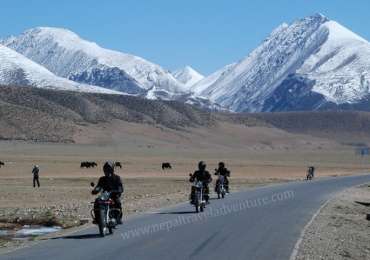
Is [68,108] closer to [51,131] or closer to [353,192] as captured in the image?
[51,131]

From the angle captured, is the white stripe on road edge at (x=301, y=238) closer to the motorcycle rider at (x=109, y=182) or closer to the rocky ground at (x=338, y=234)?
the rocky ground at (x=338, y=234)

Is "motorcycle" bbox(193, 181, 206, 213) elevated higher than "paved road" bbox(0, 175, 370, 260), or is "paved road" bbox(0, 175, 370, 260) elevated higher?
"motorcycle" bbox(193, 181, 206, 213)

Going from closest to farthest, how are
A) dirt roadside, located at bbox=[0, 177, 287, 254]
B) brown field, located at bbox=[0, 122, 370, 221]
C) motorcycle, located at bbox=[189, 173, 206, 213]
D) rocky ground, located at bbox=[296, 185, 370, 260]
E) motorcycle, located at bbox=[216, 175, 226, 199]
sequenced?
rocky ground, located at bbox=[296, 185, 370, 260], dirt roadside, located at bbox=[0, 177, 287, 254], motorcycle, located at bbox=[189, 173, 206, 213], motorcycle, located at bbox=[216, 175, 226, 199], brown field, located at bbox=[0, 122, 370, 221]

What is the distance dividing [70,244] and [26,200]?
18296 mm

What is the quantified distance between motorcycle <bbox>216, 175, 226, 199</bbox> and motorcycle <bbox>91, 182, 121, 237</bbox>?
14096 mm

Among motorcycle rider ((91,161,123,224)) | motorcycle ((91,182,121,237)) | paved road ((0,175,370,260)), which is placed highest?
motorcycle rider ((91,161,123,224))

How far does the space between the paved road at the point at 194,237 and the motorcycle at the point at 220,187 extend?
5.03 meters

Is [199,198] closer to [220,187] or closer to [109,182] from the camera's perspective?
[109,182]

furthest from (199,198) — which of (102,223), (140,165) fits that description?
(140,165)

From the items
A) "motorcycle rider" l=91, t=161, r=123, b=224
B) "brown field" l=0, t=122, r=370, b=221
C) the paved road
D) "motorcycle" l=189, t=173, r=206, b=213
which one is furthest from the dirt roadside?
"motorcycle" l=189, t=173, r=206, b=213

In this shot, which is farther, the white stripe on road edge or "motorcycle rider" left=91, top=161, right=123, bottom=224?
"motorcycle rider" left=91, top=161, right=123, bottom=224

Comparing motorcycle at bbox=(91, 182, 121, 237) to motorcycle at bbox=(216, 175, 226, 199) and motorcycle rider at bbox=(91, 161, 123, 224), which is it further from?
motorcycle at bbox=(216, 175, 226, 199)

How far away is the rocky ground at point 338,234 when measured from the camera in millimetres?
17531

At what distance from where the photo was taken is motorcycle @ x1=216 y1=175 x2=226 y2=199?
34178 mm
